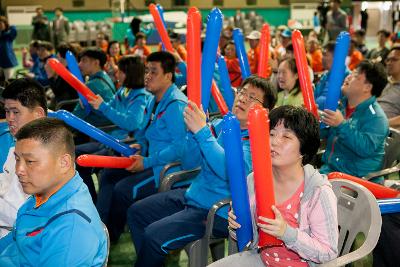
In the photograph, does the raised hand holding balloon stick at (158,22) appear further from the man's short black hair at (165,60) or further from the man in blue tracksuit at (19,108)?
the man in blue tracksuit at (19,108)

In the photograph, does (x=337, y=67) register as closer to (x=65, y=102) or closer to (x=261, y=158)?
(x=261, y=158)

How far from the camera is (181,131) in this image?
284 centimetres

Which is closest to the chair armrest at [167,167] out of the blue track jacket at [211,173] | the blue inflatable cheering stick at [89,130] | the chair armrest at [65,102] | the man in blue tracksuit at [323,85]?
the blue track jacket at [211,173]

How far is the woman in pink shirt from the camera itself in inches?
61.3

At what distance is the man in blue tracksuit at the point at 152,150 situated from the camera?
9.34 ft

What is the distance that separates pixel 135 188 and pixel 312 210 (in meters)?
1.50

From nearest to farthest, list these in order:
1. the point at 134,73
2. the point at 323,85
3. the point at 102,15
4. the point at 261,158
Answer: the point at 261,158, the point at 134,73, the point at 323,85, the point at 102,15

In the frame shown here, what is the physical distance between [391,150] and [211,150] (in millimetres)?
1444

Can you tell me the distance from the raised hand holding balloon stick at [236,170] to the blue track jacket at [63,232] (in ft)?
1.45

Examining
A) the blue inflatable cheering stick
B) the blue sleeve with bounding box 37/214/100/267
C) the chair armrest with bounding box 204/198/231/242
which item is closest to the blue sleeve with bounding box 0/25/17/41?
the blue inflatable cheering stick

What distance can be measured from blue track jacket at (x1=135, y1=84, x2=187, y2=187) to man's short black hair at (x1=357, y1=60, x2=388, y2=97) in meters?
1.06

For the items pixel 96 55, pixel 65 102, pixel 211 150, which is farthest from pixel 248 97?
pixel 65 102

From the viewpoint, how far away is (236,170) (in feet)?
5.01

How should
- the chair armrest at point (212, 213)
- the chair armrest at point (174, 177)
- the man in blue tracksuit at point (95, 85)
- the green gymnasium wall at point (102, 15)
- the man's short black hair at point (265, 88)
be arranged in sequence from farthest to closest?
the green gymnasium wall at point (102, 15) < the man in blue tracksuit at point (95, 85) < the chair armrest at point (174, 177) < the man's short black hair at point (265, 88) < the chair armrest at point (212, 213)
